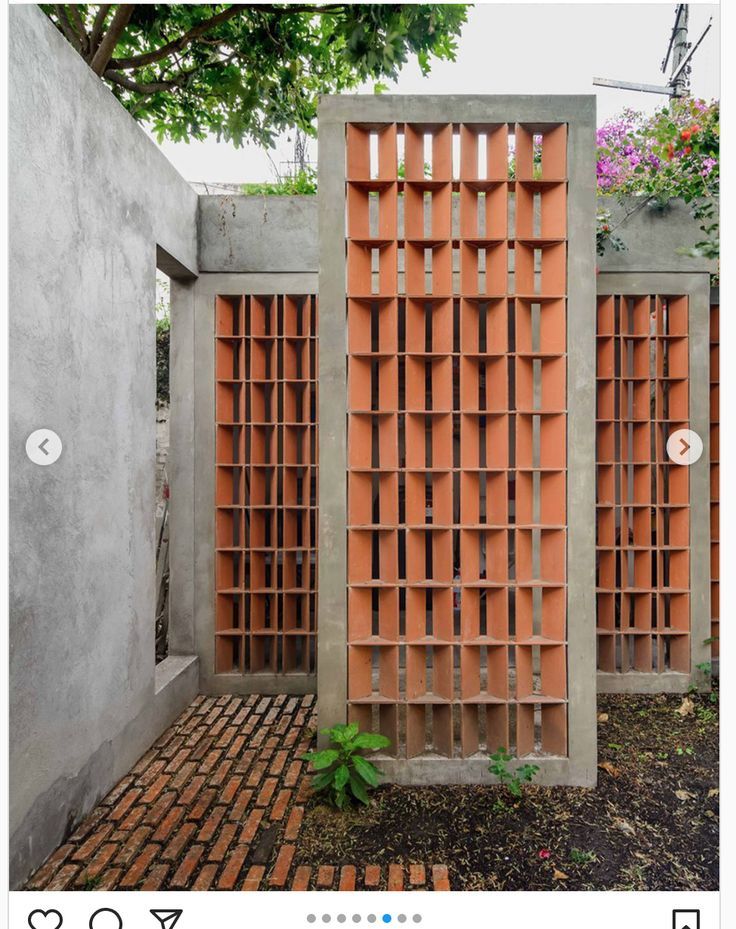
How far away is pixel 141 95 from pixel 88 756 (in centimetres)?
421

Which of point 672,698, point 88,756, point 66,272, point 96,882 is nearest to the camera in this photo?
point 96,882

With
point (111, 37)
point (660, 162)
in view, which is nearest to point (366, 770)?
point (660, 162)

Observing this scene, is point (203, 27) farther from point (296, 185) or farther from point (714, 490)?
point (714, 490)

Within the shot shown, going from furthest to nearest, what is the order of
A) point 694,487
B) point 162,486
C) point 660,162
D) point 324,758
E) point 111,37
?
1. point 162,486
2. point 694,487
3. point 660,162
4. point 111,37
5. point 324,758

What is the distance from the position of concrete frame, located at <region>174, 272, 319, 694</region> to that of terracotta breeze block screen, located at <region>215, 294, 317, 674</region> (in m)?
0.06

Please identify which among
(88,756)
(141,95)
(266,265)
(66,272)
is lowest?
(88,756)

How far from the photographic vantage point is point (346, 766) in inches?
88.1

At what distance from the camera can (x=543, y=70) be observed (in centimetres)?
186

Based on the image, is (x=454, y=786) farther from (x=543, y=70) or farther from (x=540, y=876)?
(x=543, y=70)

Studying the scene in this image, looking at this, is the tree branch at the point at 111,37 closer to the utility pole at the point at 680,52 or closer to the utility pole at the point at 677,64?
the utility pole at the point at 677,64

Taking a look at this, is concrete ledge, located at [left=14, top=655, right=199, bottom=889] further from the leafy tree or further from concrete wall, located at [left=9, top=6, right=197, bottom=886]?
the leafy tree

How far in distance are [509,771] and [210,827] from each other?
1386 mm

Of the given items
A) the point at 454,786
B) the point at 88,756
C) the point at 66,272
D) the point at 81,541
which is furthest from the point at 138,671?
the point at 66,272
